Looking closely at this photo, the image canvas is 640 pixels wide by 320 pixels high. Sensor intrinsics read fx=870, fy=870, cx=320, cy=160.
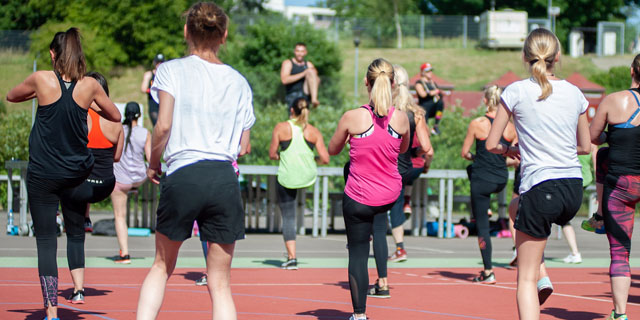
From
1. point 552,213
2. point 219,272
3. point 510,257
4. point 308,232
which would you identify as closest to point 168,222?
point 219,272

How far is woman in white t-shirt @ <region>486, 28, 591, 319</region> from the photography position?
5352mm

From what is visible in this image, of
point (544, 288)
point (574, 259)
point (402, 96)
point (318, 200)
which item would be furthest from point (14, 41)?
point (544, 288)

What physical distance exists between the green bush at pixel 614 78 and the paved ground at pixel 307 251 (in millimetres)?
32264

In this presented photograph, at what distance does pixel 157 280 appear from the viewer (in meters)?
4.71

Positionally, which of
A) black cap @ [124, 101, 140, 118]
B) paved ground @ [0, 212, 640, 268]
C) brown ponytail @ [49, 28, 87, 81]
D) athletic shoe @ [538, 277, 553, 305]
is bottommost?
paved ground @ [0, 212, 640, 268]

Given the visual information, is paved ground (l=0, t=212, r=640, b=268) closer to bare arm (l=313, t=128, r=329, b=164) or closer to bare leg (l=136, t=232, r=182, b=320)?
bare arm (l=313, t=128, r=329, b=164)

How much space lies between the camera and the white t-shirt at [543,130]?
5.40 meters

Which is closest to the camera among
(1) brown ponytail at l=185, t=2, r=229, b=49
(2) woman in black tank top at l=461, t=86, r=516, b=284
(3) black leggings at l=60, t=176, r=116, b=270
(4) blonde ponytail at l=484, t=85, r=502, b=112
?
(1) brown ponytail at l=185, t=2, r=229, b=49

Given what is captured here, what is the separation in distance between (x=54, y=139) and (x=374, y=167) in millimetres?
2262

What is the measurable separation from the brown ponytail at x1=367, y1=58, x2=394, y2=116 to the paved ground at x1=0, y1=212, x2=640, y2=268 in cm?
429

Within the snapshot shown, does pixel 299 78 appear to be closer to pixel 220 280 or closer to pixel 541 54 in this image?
pixel 541 54

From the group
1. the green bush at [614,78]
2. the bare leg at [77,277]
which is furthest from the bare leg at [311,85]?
the green bush at [614,78]

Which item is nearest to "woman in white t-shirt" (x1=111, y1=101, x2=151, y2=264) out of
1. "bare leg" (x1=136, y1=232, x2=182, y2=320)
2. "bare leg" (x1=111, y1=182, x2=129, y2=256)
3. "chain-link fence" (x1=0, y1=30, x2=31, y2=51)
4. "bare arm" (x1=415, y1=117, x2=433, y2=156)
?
"bare leg" (x1=111, y1=182, x2=129, y2=256)

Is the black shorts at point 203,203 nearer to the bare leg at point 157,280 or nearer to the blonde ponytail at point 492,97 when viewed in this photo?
the bare leg at point 157,280
